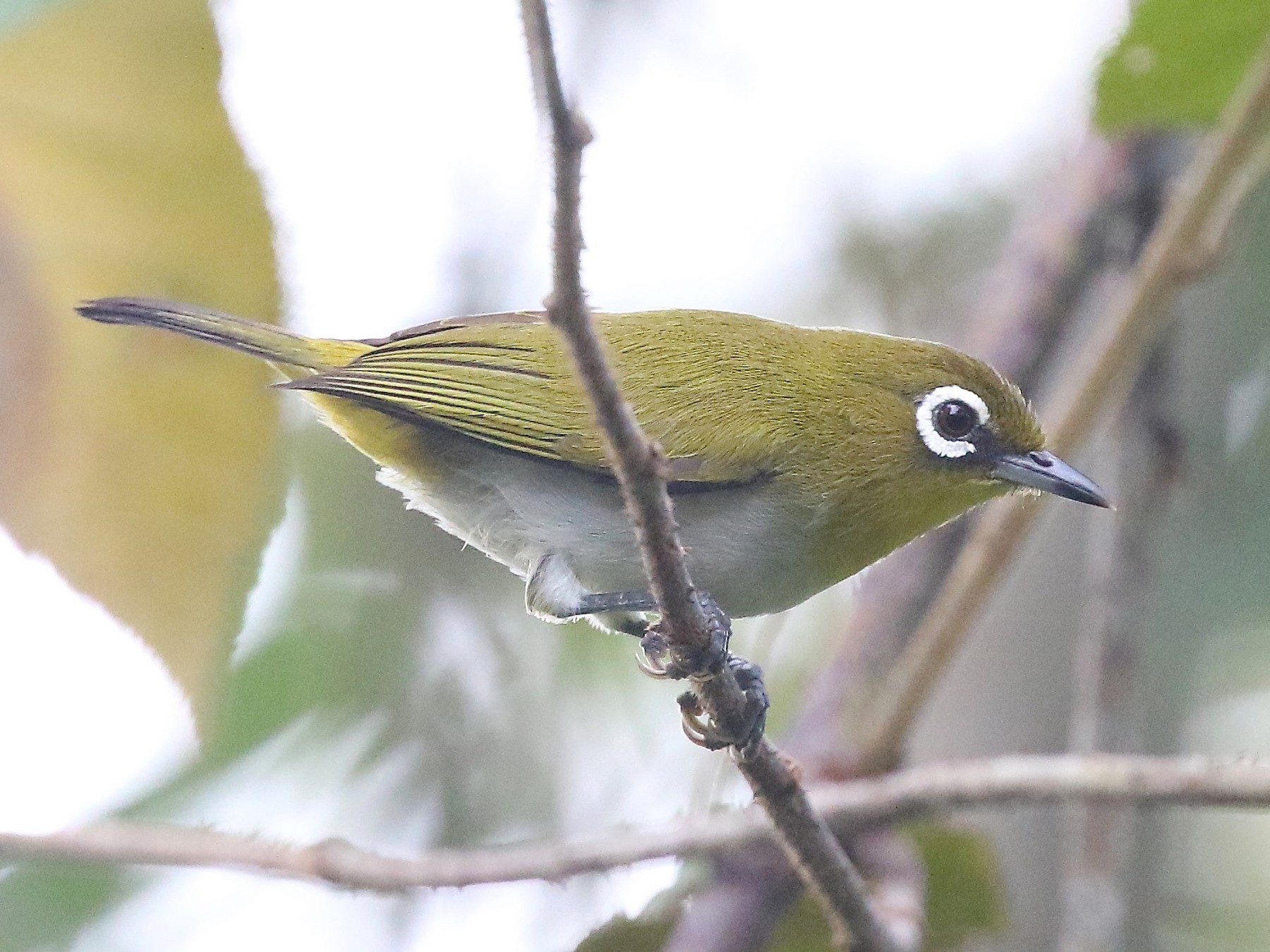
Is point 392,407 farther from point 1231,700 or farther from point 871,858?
point 1231,700

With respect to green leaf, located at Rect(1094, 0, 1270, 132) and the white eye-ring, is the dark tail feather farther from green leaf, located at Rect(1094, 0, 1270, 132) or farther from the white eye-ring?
green leaf, located at Rect(1094, 0, 1270, 132)

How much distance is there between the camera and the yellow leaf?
219 cm

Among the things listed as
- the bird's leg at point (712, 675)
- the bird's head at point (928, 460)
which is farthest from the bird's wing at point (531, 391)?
the bird's leg at point (712, 675)

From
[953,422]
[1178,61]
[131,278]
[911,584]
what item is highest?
[1178,61]

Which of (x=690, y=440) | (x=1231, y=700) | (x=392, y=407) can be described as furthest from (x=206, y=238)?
(x=1231, y=700)

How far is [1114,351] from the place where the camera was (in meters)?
3.60

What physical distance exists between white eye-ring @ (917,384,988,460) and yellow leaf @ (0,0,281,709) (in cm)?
196

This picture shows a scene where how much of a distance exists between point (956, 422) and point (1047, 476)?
0.29m

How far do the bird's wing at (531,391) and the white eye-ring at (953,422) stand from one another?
1.61ft

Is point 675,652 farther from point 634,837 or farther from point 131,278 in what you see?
point 131,278

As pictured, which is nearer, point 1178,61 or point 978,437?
point 1178,61

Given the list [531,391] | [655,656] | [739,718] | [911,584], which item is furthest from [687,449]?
[911,584]

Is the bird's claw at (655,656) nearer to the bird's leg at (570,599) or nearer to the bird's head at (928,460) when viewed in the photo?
the bird's leg at (570,599)

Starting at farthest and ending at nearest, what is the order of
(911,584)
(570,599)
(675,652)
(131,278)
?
(911,584)
(570,599)
(675,652)
(131,278)
